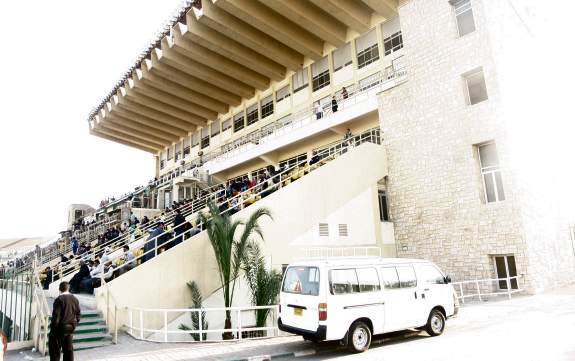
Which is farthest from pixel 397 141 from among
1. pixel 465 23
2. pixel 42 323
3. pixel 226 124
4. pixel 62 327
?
pixel 226 124

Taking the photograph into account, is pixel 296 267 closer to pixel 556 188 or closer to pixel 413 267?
pixel 413 267

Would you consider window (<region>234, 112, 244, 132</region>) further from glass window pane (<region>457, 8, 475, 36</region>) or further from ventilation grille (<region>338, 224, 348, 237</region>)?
glass window pane (<region>457, 8, 475, 36</region>)

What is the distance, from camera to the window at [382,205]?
679 inches

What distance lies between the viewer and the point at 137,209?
2608 cm

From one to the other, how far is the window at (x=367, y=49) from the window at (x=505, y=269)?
1293 cm

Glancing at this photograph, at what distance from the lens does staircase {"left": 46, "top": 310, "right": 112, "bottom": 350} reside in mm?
8922

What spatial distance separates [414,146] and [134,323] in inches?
500

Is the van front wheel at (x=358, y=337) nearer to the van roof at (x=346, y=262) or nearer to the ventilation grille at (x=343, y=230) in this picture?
the van roof at (x=346, y=262)

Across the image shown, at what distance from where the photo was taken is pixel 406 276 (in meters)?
8.02

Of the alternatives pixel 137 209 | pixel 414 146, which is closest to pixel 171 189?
pixel 137 209

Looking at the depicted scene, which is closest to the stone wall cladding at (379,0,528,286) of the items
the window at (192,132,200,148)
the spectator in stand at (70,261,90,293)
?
the spectator in stand at (70,261,90,293)

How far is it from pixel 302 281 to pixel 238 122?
25.8 metres

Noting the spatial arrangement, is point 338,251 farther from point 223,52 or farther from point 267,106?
point 267,106

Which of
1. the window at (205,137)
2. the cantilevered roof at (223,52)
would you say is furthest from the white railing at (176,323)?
the window at (205,137)
